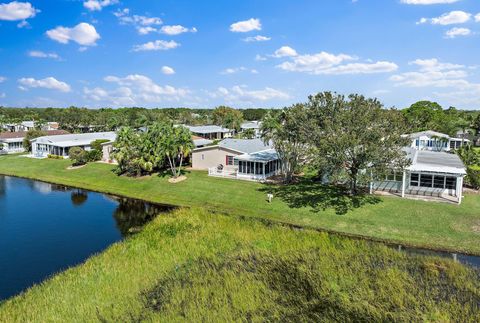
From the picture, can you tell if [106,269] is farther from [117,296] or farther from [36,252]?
[36,252]

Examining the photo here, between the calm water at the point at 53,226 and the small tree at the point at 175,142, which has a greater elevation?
the small tree at the point at 175,142

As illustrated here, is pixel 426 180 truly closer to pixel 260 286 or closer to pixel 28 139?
pixel 260 286

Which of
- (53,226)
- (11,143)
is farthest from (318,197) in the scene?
(11,143)

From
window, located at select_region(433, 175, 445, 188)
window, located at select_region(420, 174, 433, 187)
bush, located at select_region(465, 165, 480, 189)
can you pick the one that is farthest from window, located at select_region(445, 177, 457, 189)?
bush, located at select_region(465, 165, 480, 189)

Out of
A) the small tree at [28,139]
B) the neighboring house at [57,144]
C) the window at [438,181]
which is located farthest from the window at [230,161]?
the small tree at [28,139]

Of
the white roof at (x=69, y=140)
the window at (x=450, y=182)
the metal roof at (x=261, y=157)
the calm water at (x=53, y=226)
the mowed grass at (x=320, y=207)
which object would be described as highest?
the white roof at (x=69, y=140)

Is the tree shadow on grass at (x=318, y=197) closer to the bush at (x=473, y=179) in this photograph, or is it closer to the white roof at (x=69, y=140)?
the bush at (x=473, y=179)

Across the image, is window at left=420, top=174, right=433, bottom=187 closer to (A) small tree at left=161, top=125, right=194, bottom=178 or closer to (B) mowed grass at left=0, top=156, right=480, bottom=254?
(B) mowed grass at left=0, top=156, right=480, bottom=254
